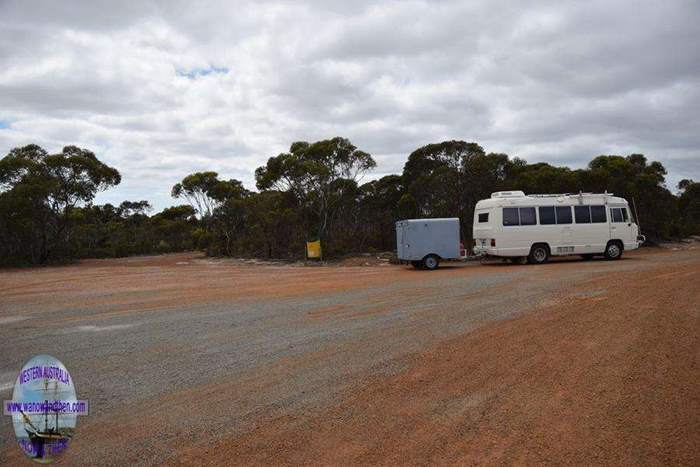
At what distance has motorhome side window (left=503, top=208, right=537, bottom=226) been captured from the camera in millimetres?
20219

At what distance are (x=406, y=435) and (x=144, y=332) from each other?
5941 mm

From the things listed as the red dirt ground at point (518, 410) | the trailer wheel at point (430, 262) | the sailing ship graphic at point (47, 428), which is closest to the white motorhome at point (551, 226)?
the trailer wheel at point (430, 262)

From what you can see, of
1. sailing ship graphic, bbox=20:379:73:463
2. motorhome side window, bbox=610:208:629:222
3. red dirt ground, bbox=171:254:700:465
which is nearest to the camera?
sailing ship graphic, bbox=20:379:73:463

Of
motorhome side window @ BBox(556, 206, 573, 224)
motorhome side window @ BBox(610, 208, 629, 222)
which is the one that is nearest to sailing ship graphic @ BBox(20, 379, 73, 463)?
motorhome side window @ BBox(556, 206, 573, 224)

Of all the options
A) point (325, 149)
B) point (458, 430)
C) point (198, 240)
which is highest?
point (325, 149)

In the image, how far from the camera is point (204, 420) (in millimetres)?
4945

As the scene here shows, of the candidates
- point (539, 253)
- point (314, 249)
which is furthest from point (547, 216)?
point (314, 249)

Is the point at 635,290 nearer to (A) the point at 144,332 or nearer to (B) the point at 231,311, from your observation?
(B) the point at 231,311

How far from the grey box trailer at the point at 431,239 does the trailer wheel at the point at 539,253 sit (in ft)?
9.71

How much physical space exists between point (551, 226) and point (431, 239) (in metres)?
4.68

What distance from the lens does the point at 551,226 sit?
2058cm

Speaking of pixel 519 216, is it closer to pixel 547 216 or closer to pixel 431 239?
pixel 547 216

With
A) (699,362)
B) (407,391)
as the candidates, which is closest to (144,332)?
(407,391)

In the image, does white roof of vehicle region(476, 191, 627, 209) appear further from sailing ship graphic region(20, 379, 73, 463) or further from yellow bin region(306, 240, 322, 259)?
sailing ship graphic region(20, 379, 73, 463)
